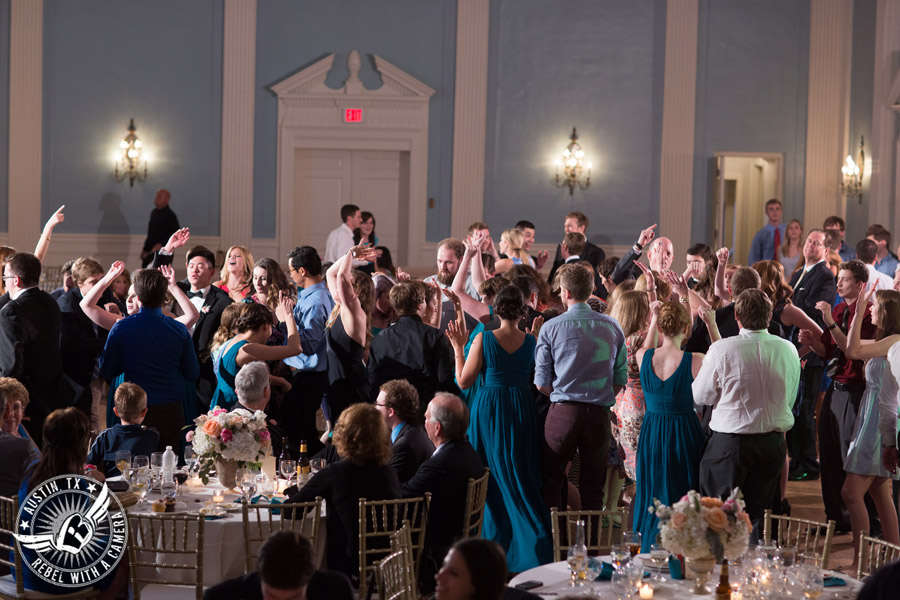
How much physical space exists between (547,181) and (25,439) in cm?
1044

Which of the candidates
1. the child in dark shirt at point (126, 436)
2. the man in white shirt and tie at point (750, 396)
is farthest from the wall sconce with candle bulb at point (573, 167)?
the child in dark shirt at point (126, 436)

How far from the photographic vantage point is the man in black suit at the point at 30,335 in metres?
6.18

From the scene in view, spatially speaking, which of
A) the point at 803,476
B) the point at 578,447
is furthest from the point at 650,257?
the point at 578,447

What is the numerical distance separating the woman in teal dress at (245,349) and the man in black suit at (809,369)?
3667 millimetres

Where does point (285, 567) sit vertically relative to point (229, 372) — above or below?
below

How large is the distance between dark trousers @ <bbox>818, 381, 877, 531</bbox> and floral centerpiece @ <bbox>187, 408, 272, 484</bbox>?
10.8 ft

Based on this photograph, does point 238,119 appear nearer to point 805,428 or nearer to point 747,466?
point 805,428

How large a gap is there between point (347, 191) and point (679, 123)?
454 cm

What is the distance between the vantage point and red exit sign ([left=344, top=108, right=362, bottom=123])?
14.2 m

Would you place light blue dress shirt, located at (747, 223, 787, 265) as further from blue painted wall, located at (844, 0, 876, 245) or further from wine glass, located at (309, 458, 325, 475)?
wine glass, located at (309, 458, 325, 475)

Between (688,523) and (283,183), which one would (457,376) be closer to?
(688,523)

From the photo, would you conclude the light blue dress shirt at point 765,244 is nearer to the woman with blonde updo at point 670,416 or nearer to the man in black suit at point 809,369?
the man in black suit at point 809,369

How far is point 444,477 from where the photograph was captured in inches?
187

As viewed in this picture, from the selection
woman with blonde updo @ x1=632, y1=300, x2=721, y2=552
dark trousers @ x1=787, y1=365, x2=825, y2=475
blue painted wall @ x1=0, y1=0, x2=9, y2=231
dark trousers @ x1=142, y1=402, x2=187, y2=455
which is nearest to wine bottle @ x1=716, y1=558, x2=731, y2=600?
woman with blonde updo @ x1=632, y1=300, x2=721, y2=552
